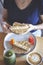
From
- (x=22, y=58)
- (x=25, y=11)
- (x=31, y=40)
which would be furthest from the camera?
(x=25, y=11)

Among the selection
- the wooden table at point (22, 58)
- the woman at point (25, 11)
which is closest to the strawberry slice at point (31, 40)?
the wooden table at point (22, 58)

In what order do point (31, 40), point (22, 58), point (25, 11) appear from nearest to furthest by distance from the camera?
point (22, 58) < point (31, 40) < point (25, 11)

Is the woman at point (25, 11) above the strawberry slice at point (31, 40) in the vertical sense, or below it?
above

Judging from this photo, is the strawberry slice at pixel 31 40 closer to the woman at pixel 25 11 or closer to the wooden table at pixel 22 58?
the wooden table at pixel 22 58

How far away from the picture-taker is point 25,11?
1.44 meters

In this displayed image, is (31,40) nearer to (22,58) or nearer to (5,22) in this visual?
(22,58)

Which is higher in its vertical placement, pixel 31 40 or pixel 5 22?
pixel 5 22

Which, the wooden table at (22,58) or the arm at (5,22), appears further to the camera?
the arm at (5,22)

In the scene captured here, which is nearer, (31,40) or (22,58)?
(22,58)

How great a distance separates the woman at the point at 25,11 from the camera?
4.66 ft

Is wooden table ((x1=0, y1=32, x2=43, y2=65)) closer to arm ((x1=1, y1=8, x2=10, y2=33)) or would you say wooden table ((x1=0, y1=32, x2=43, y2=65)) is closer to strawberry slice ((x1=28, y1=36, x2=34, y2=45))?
strawberry slice ((x1=28, y1=36, x2=34, y2=45))

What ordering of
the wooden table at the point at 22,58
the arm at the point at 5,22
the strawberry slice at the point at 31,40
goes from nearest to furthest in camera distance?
the wooden table at the point at 22,58, the strawberry slice at the point at 31,40, the arm at the point at 5,22

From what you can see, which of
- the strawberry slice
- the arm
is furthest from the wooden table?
the arm

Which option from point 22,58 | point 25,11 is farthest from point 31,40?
point 25,11
